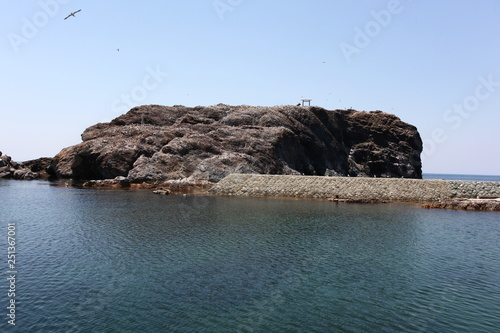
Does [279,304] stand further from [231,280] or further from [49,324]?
[49,324]

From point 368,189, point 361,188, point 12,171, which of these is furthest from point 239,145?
point 12,171

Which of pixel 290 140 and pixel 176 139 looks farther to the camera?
pixel 290 140

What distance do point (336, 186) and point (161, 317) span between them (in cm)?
5101

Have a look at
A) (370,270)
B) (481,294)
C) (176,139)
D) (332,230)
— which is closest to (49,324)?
(370,270)

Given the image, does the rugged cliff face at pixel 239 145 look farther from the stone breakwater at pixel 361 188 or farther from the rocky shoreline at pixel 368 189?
the rocky shoreline at pixel 368 189

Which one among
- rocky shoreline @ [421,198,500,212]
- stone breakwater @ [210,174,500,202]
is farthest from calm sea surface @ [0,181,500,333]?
stone breakwater @ [210,174,500,202]

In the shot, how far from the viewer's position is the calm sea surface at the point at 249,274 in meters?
15.0

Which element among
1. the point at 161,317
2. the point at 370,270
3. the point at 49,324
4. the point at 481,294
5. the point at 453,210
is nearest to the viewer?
the point at 49,324

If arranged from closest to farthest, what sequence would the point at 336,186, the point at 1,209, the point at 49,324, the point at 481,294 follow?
the point at 49,324, the point at 481,294, the point at 1,209, the point at 336,186

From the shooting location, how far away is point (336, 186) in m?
62.3

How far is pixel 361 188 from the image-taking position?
61.0 metres

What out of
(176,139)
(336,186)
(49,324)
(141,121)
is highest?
(141,121)

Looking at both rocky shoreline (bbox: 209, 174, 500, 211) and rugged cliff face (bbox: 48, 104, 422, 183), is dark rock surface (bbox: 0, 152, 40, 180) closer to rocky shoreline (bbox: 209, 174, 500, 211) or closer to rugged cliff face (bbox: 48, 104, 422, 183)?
rugged cliff face (bbox: 48, 104, 422, 183)

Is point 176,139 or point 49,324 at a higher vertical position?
point 176,139
